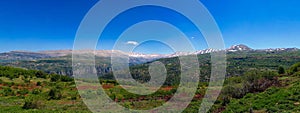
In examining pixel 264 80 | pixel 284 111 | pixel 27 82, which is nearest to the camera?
pixel 284 111

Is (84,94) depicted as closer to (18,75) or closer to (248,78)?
(248,78)

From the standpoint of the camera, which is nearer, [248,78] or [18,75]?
[248,78]

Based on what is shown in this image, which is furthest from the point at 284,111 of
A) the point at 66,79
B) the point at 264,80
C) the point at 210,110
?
Result: the point at 66,79

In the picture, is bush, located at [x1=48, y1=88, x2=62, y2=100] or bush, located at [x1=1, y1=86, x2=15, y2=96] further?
bush, located at [x1=1, y1=86, x2=15, y2=96]

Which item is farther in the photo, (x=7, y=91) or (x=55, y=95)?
(x=7, y=91)

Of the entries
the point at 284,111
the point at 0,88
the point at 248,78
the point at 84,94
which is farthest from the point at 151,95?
the point at 0,88

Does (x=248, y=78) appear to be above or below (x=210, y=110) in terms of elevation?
above

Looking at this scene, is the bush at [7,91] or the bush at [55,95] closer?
the bush at [55,95]

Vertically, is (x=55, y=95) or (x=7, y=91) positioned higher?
(x=7, y=91)

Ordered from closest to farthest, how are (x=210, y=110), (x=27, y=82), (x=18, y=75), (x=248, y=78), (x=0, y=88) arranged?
(x=210, y=110) → (x=248, y=78) → (x=0, y=88) → (x=27, y=82) → (x=18, y=75)

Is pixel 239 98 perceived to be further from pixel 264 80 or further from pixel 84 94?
pixel 84 94
